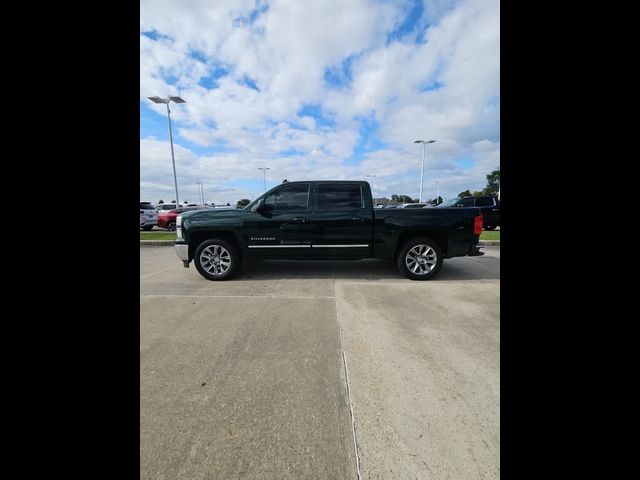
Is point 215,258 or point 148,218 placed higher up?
point 148,218

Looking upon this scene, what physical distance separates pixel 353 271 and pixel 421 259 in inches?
54.3

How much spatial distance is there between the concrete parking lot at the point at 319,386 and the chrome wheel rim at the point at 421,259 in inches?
36.1

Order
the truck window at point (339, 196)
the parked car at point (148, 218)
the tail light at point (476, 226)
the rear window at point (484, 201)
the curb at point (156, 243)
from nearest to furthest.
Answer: the tail light at point (476, 226) < the truck window at point (339, 196) < the curb at point (156, 243) < the rear window at point (484, 201) < the parked car at point (148, 218)

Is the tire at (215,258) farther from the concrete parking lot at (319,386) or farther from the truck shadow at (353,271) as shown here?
the concrete parking lot at (319,386)

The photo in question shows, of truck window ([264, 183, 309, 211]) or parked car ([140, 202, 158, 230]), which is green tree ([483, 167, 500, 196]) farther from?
parked car ([140, 202, 158, 230])

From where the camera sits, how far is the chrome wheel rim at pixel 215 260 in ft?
16.9

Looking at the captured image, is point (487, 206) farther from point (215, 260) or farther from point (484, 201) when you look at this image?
point (215, 260)

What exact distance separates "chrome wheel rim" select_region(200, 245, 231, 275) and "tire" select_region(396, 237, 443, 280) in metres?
3.27

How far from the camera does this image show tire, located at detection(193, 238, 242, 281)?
513cm

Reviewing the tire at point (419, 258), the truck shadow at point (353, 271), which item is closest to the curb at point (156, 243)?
the truck shadow at point (353, 271)

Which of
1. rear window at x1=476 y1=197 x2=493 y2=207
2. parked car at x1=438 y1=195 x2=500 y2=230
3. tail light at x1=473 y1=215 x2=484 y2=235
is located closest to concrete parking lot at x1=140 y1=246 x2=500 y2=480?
tail light at x1=473 y1=215 x2=484 y2=235

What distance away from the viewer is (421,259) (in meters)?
5.12

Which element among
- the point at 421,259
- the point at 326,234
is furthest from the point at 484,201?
the point at 326,234
